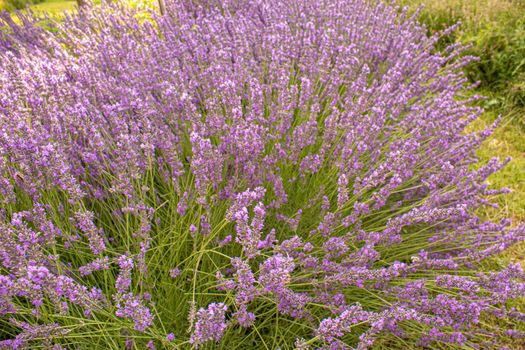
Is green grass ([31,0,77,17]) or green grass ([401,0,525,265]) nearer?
green grass ([401,0,525,265])

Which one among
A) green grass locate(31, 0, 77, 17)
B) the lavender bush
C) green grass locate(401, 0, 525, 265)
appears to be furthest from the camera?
green grass locate(31, 0, 77, 17)

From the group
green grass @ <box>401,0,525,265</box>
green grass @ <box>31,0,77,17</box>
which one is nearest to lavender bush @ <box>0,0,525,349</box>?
green grass @ <box>401,0,525,265</box>

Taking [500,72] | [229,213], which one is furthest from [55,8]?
[229,213]

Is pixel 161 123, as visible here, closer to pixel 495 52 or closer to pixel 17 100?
pixel 17 100

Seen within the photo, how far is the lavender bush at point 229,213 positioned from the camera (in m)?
1.21

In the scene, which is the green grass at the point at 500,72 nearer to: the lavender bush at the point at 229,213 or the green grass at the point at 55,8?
the lavender bush at the point at 229,213

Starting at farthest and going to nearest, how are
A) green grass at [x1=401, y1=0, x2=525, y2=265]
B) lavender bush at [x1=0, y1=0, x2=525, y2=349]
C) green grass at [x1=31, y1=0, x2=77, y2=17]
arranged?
green grass at [x1=31, y1=0, x2=77, y2=17], green grass at [x1=401, y1=0, x2=525, y2=265], lavender bush at [x1=0, y1=0, x2=525, y2=349]

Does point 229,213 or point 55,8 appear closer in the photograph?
point 229,213

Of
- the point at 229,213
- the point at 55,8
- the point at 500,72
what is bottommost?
the point at 500,72

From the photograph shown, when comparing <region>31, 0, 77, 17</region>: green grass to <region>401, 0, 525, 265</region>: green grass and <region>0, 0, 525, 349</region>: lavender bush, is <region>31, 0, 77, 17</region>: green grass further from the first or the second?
<region>401, 0, 525, 265</region>: green grass

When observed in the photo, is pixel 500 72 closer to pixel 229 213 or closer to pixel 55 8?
pixel 229 213

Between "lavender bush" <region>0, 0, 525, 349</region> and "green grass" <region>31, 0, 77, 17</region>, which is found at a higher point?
"green grass" <region>31, 0, 77, 17</region>

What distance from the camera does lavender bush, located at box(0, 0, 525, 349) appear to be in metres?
1.21

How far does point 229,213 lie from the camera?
48.3 inches
